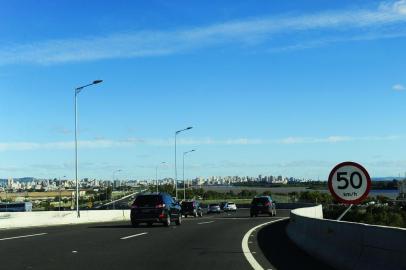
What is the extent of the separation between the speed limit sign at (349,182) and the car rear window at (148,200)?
1776 centimetres

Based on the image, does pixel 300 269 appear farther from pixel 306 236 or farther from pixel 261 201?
pixel 261 201

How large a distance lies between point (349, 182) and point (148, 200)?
18.3 metres

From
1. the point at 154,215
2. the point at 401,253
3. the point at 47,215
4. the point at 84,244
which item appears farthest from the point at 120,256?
the point at 47,215

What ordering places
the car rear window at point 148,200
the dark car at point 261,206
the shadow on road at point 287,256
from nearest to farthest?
1. the shadow on road at point 287,256
2. the car rear window at point 148,200
3. the dark car at point 261,206

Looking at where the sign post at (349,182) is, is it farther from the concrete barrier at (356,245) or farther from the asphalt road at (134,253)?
the asphalt road at (134,253)

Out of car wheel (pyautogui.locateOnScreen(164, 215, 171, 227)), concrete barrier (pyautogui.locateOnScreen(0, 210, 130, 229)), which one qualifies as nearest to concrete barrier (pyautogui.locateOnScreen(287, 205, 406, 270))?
car wheel (pyautogui.locateOnScreen(164, 215, 171, 227))

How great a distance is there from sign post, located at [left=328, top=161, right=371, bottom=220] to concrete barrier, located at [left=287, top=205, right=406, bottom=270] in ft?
2.01

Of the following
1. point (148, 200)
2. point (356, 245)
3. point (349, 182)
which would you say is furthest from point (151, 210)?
point (356, 245)

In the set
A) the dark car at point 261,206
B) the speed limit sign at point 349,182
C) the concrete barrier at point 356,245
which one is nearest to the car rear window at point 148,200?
the concrete barrier at point 356,245

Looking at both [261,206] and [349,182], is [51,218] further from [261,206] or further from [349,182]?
[349,182]

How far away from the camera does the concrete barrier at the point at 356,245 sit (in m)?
8.67

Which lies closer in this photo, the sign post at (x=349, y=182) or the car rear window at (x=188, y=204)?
the sign post at (x=349, y=182)

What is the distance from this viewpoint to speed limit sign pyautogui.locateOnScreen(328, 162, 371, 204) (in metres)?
Answer: 12.6

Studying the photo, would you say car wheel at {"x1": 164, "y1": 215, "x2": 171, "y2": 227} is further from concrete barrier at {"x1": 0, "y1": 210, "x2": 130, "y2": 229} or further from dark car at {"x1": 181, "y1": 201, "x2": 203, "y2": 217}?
dark car at {"x1": 181, "y1": 201, "x2": 203, "y2": 217}
